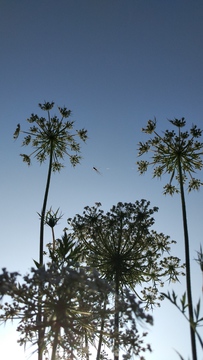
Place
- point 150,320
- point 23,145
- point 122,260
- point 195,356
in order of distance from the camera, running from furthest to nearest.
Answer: point 23,145
point 122,260
point 195,356
point 150,320

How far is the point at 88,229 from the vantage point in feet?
56.1

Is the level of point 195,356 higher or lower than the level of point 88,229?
lower

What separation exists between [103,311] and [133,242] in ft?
27.8

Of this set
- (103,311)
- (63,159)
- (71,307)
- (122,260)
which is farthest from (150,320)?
(63,159)

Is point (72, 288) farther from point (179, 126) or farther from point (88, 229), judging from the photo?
point (179, 126)

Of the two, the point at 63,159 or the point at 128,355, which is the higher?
the point at 63,159

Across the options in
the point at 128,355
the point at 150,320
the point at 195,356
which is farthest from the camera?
the point at 195,356

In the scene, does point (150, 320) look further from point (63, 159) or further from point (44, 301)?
point (63, 159)

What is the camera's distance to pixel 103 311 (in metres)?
8.38

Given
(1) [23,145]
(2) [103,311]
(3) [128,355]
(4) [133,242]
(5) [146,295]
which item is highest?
(1) [23,145]

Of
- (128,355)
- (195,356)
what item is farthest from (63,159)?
(128,355)

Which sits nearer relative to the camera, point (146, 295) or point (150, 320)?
point (150, 320)

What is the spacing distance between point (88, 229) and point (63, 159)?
5.26m

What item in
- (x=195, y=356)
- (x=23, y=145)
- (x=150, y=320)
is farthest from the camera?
(x=23, y=145)
